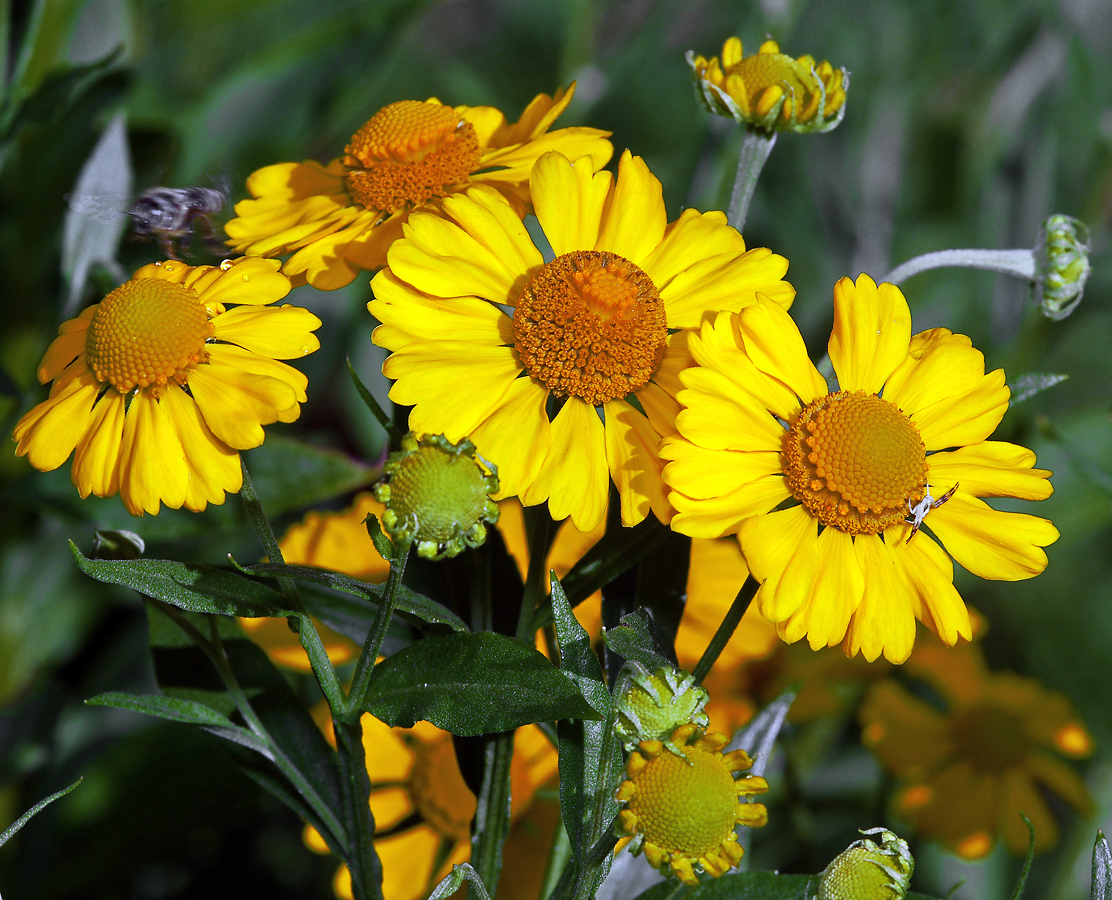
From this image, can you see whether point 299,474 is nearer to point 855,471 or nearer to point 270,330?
point 270,330

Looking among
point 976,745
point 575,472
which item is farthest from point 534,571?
point 976,745

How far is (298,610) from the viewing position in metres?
0.55

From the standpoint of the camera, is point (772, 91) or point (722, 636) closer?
point (722, 636)

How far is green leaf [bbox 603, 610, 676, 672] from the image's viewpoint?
20.5 inches

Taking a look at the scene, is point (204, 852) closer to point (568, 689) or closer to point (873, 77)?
point (568, 689)

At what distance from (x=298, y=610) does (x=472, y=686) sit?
3.9 inches

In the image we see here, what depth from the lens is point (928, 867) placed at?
122 cm

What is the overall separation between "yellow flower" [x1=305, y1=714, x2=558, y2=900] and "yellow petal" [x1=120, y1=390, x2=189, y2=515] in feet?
1.26

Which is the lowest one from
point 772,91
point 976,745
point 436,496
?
point 976,745

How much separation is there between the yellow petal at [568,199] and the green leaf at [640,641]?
0.70 feet

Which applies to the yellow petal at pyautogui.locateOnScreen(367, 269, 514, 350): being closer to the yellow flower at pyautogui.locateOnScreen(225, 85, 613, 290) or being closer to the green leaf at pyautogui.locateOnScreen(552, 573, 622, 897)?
the yellow flower at pyautogui.locateOnScreen(225, 85, 613, 290)

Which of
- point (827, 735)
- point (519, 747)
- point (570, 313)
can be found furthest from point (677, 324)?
point (827, 735)

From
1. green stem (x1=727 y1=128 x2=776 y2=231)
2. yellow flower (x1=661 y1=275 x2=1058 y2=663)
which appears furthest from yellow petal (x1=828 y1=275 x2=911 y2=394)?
green stem (x1=727 y1=128 x2=776 y2=231)

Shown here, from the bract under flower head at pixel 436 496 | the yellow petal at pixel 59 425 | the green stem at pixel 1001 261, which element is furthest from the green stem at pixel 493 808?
the green stem at pixel 1001 261
